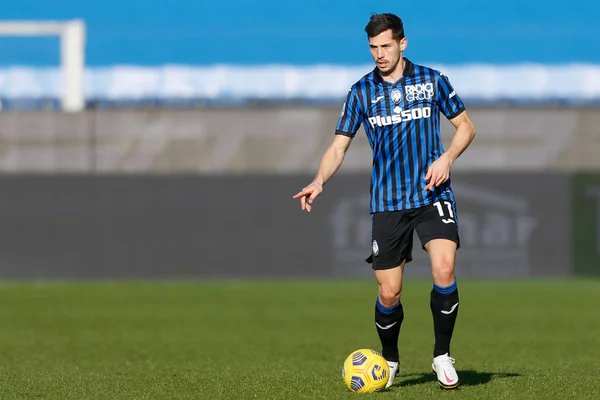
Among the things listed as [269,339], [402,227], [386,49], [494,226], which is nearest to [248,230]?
[494,226]

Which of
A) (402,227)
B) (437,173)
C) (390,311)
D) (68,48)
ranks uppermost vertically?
(68,48)

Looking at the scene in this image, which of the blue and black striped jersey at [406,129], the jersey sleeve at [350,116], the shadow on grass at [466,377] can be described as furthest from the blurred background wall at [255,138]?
the blue and black striped jersey at [406,129]

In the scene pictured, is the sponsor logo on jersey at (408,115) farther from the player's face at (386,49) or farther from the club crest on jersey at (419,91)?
the player's face at (386,49)

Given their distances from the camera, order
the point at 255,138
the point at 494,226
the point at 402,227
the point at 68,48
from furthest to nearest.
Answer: the point at 68,48 < the point at 255,138 < the point at 494,226 < the point at 402,227

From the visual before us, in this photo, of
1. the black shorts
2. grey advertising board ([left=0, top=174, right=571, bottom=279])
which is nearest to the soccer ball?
the black shorts

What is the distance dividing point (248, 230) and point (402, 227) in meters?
16.4

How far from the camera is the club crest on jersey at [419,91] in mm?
7906

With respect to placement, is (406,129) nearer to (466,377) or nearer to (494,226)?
(466,377)

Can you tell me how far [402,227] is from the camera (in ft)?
26.2

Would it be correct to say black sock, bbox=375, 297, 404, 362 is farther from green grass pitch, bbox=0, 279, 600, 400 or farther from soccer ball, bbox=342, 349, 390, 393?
soccer ball, bbox=342, 349, 390, 393

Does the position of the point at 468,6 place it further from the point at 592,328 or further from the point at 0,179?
the point at 592,328

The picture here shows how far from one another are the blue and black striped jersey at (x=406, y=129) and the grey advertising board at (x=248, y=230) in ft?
52.0

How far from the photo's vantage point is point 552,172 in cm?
2447

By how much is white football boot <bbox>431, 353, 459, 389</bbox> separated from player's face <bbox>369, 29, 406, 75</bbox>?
6.11ft
